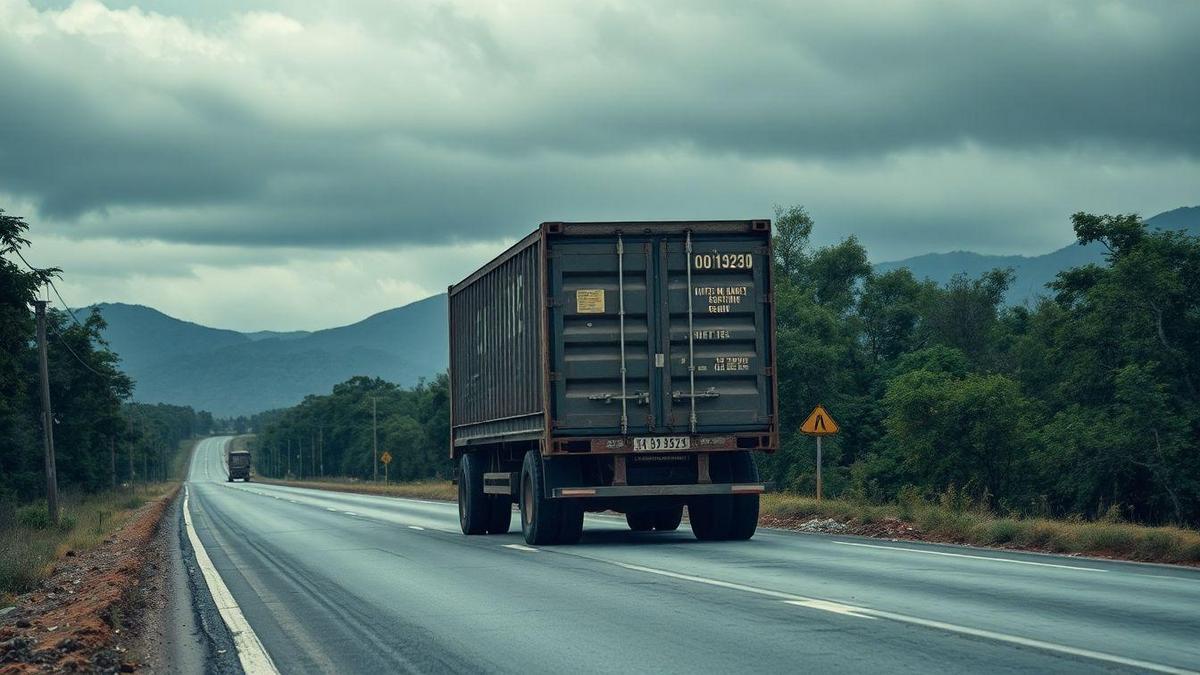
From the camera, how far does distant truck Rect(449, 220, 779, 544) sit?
18.3m

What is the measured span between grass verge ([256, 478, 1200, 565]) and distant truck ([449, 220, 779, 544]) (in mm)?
3498

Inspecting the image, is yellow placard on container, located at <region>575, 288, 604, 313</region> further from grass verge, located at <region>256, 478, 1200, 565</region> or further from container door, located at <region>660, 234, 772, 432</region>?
grass verge, located at <region>256, 478, 1200, 565</region>

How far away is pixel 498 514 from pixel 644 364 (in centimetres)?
690

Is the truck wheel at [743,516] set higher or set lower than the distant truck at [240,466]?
higher

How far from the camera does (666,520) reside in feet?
78.4

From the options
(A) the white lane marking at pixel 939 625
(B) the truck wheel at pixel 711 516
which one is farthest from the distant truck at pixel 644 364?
(A) the white lane marking at pixel 939 625

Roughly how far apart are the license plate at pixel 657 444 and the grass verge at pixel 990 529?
4.69 m

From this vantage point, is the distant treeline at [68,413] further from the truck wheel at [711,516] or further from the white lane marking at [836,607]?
the white lane marking at [836,607]

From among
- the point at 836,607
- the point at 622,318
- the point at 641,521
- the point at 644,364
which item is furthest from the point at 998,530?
the point at 836,607

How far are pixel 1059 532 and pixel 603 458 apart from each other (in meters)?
6.25

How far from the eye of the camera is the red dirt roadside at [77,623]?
28.6 feet

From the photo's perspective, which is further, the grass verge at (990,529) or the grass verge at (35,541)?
the grass verge at (35,541)

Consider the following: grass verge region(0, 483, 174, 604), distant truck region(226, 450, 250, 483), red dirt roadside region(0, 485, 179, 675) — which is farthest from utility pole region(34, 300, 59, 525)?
distant truck region(226, 450, 250, 483)

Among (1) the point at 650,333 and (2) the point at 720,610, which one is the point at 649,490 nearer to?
(1) the point at 650,333
